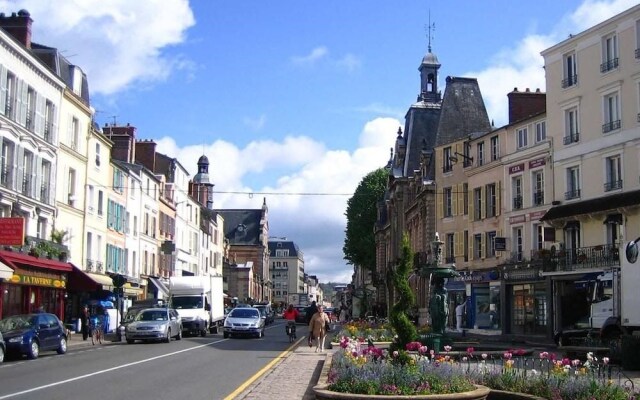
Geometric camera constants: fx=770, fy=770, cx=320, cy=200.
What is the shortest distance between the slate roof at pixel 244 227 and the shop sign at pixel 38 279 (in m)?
97.4

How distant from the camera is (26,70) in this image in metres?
34.4

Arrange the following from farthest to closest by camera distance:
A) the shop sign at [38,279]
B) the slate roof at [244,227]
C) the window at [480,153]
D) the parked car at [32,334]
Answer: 1. the slate roof at [244,227]
2. the window at [480,153]
3. the shop sign at [38,279]
4. the parked car at [32,334]

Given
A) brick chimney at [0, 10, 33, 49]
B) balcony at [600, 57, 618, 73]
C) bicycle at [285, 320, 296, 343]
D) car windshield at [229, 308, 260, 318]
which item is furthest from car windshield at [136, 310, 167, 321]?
balcony at [600, 57, 618, 73]

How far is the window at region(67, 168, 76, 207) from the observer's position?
1603 inches

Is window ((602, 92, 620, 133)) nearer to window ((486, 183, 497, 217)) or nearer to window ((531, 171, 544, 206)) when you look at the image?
window ((531, 171, 544, 206))

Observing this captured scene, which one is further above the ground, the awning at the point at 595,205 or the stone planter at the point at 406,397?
the awning at the point at 595,205

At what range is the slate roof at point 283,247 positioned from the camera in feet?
647

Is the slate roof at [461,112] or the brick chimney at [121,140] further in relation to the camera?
the slate roof at [461,112]

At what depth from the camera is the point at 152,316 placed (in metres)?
34.0

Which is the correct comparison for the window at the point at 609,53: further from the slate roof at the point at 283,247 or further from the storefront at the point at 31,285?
the slate roof at the point at 283,247

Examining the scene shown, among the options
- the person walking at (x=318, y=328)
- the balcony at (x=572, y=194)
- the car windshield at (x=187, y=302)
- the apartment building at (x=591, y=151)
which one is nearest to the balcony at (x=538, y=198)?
the apartment building at (x=591, y=151)

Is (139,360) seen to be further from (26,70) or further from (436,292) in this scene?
(26,70)

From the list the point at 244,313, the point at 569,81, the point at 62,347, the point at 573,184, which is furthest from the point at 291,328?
the point at 569,81

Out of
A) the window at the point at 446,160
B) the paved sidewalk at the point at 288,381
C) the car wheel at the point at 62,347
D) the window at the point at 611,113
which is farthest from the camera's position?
the window at the point at 446,160
